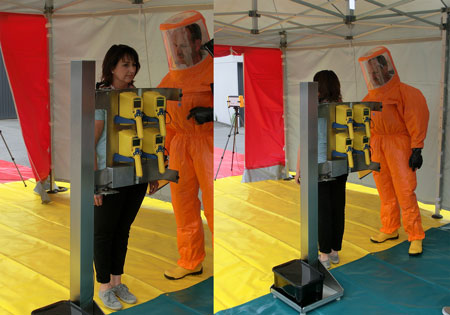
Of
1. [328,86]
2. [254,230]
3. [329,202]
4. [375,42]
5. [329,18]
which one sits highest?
[329,18]

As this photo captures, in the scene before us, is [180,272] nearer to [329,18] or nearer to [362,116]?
[362,116]

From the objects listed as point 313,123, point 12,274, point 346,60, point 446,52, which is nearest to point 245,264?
point 313,123

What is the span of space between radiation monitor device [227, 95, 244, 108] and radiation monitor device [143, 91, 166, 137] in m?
1.08

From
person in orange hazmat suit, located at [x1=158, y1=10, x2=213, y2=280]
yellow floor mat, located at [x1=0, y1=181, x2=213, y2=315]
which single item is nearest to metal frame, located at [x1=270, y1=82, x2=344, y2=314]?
person in orange hazmat suit, located at [x1=158, y1=10, x2=213, y2=280]

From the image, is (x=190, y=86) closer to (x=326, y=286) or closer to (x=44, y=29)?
(x=44, y=29)

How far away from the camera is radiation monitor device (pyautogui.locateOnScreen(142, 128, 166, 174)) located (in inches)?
74.0

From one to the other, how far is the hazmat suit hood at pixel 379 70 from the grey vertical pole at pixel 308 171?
64 cm

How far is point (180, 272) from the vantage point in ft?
7.36

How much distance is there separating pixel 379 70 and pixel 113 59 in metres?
2.35

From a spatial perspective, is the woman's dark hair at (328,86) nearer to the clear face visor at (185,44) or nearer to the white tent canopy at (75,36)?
the clear face visor at (185,44)

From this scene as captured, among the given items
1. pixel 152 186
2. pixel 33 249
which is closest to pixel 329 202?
pixel 152 186

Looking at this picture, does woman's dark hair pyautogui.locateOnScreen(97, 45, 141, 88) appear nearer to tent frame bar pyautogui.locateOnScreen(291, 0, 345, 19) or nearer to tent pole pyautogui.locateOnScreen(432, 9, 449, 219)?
tent frame bar pyautogui.locateOnScreen(291, 0, 345, 19)

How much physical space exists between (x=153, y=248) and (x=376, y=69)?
230 cm

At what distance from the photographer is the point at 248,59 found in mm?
3102
